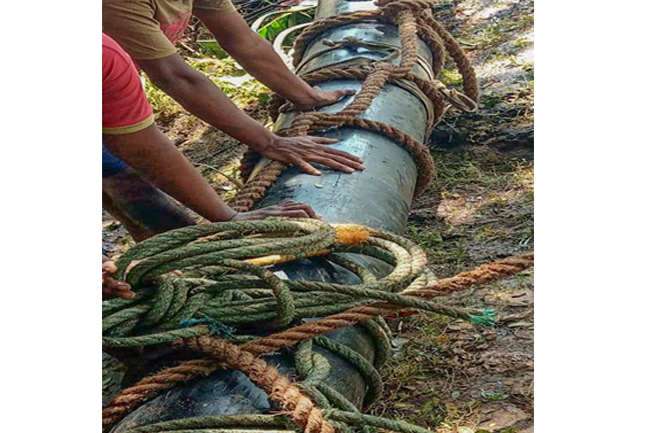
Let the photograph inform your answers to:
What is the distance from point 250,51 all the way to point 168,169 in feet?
2.36

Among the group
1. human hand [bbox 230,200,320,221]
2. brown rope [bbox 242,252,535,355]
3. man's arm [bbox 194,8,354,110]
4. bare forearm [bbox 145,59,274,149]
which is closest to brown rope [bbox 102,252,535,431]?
brown rope [bbox 242,252,535,355]

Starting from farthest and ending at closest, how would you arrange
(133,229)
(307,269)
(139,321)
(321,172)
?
(133,229), (321,172), (307,269), (139,321)

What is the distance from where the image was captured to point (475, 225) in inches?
84.6

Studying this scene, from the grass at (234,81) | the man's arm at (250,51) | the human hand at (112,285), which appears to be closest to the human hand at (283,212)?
the human hand at (112,285)

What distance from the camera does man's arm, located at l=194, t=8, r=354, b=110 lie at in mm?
2145

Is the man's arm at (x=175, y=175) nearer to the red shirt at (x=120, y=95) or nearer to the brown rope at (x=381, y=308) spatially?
the red shirt at (x=120, y=95)

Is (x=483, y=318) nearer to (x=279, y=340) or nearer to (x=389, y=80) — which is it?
(x=279, y=340)

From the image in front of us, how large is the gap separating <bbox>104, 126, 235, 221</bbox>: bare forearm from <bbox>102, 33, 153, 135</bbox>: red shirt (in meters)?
0.03

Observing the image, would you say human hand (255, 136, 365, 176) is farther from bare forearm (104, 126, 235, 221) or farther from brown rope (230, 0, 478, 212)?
bare forearm (104, 126, 235, 221)
